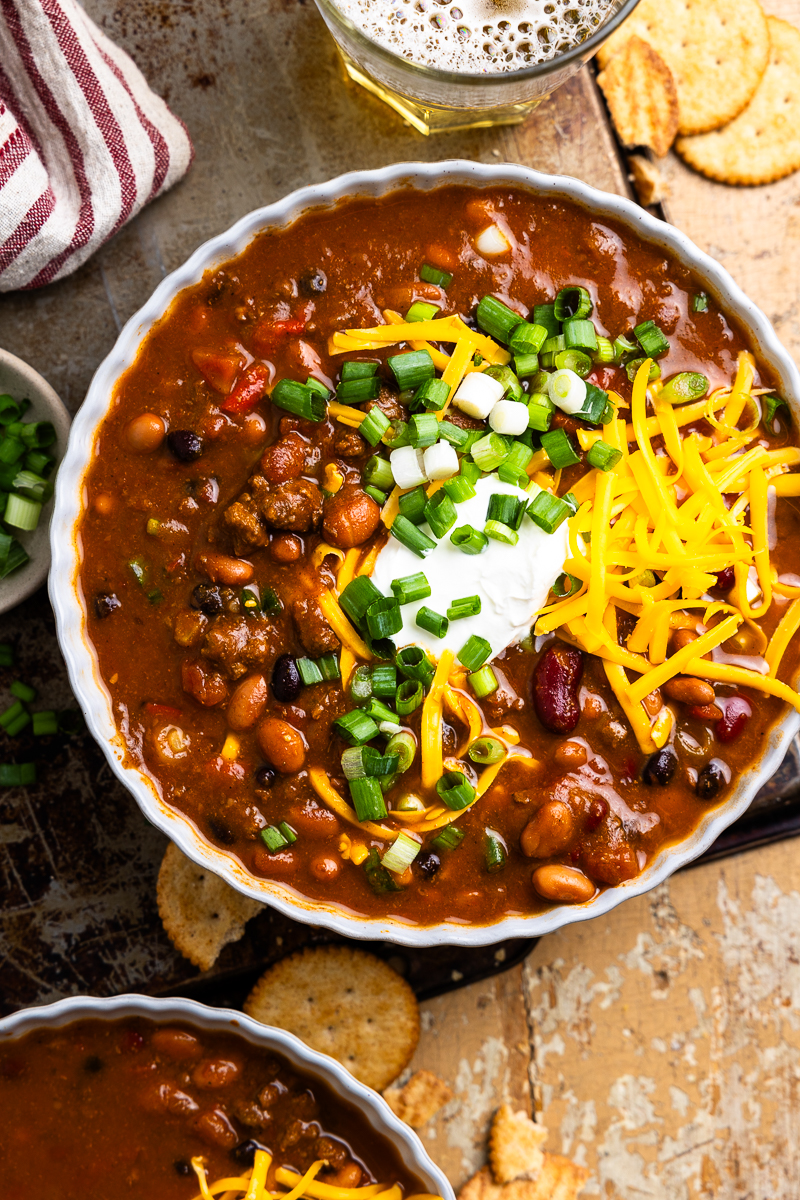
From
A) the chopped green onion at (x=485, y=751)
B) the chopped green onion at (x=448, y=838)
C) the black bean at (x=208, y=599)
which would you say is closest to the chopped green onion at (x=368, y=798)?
the chopped green onion at (x=448, y=838)

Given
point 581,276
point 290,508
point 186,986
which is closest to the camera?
point 290,508

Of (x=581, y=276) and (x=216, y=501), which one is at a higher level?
(x=581, y=276)

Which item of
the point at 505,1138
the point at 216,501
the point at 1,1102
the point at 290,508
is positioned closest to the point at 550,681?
the point at 290,508

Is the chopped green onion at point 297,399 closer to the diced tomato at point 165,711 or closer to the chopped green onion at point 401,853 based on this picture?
the diced tomato at point 165,711

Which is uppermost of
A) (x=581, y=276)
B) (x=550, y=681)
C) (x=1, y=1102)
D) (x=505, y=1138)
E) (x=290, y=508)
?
(x=581, y=276)

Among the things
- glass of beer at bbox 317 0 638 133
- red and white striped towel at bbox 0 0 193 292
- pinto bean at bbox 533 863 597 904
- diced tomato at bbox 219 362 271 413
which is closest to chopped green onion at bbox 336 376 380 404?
diced tomato at bbox 219 362 271 413

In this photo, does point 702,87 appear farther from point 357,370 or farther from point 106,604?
point 106,604

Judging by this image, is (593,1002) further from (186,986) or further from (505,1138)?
(186,986)
